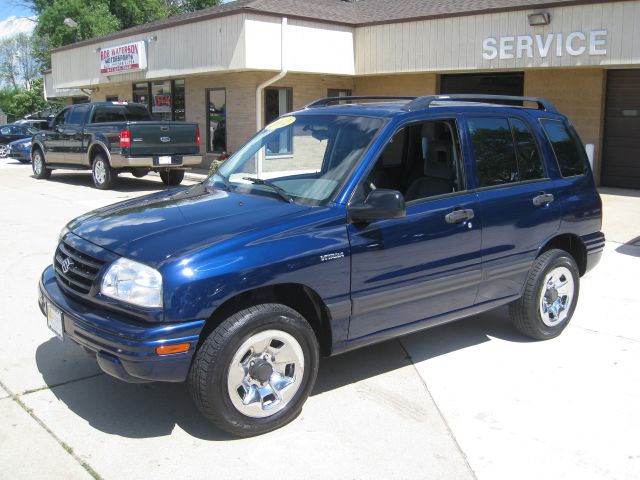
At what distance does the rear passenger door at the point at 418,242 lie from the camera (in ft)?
14.2

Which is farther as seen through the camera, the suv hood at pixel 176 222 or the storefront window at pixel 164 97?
the storefront window at pixel 164 97

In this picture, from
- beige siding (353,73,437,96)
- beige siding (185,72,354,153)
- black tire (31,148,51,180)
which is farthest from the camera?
beige siding (185,72,354,153)

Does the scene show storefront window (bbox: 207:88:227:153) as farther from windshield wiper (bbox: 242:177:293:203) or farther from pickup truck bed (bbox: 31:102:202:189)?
windshield wiper (bbox: 242:177:293:203)

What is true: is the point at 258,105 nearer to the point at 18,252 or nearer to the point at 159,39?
the point at 159,39

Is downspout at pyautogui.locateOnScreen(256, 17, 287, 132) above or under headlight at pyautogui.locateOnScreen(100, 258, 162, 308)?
above

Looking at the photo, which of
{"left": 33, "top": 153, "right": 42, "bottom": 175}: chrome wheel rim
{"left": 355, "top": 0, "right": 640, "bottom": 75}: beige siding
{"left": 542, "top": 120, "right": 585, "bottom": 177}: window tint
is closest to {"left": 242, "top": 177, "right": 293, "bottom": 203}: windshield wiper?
{"left": 542, "top": 120, "right": 585, "bottom": 177}: window tint

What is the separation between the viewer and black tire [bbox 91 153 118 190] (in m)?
15.3

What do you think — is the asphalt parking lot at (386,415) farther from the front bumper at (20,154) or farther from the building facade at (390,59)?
the front bumper at (20,154)

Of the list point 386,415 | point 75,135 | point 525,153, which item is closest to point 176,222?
point 386,415

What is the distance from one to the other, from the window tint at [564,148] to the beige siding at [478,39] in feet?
27.6

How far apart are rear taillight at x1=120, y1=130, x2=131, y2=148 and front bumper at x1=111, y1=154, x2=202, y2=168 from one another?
27cm

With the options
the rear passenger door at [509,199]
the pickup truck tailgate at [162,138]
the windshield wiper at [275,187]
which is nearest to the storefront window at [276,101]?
the pickup truck tailgate at [162,138]

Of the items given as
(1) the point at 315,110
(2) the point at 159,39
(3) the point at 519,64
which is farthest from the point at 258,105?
Result: (1) the point at 315,110

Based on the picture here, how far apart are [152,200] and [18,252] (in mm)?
4519
